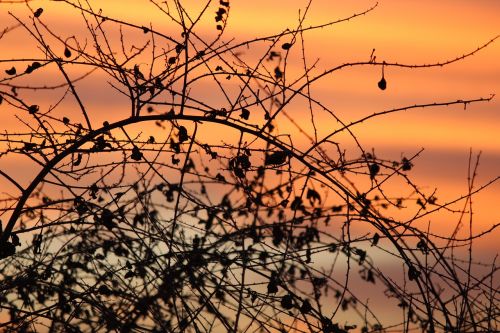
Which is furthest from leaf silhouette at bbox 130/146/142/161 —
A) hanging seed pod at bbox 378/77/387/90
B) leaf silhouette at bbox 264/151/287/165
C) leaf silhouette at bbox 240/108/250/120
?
hanging seed pod at bbox 378/77/387/90

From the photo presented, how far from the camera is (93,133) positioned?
7.22 metres

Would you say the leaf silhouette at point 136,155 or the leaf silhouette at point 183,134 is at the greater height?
the leaf silhouette at point 183,134

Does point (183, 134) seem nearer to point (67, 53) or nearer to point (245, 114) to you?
point (245, 114)

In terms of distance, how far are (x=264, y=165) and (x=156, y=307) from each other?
1653mm

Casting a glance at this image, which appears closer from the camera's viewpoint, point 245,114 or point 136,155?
point 136,155

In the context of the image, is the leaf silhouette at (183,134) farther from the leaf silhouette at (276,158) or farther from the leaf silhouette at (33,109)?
the leaf silhouette at (33,109)

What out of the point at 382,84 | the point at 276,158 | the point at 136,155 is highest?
the point at 382,84

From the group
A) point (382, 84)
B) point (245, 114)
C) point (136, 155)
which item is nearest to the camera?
point (136, 155)

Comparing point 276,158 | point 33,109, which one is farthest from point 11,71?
point 276,158

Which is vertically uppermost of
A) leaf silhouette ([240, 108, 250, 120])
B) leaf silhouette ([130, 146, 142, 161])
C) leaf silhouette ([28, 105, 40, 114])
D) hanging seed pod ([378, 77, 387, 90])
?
hanging seed pod ([378, 77, 387, 90])

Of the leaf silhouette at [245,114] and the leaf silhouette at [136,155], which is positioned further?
the leaf silhouette at [245,114]

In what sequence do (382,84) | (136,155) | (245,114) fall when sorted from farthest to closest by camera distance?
1. (382,84)
2. (245,114)
3. (136,155)

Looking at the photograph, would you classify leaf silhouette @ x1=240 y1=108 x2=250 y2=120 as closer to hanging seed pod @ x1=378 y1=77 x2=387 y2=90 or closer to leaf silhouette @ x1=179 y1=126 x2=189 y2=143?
leaf silhouette @ x1=179 y1=126 x2=189 y2=143

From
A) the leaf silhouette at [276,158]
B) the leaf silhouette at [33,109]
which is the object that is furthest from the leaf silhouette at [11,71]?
the leaf silhouette at [276,158]
